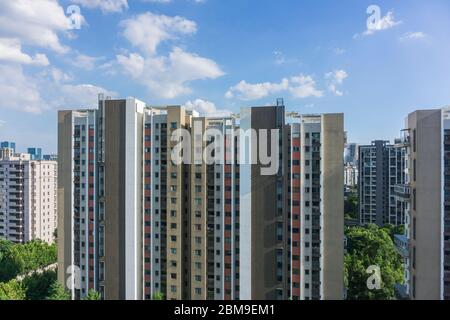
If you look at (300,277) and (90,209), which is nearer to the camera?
(300,277)

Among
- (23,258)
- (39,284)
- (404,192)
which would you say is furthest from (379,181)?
(23,258)

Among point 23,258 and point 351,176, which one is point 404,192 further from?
point 351,176

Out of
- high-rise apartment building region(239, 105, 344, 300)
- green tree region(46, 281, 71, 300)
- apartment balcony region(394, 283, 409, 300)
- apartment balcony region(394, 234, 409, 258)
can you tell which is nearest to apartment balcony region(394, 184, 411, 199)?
apartment balcony region(394, 234, 409, 258)

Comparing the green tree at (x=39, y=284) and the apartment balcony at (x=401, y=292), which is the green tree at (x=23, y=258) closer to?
the green tree at (x=39, y=284)

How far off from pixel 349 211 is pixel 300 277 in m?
7.77

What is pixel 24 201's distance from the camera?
9258 millimetres

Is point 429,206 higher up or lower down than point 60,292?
higher up

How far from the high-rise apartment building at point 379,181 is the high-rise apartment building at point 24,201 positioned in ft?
38.1

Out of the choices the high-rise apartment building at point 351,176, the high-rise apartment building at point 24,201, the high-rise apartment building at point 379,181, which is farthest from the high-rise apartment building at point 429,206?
the high-rise apartment building at point 24,201

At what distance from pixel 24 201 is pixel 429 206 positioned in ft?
36.2

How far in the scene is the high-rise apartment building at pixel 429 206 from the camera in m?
3.66
